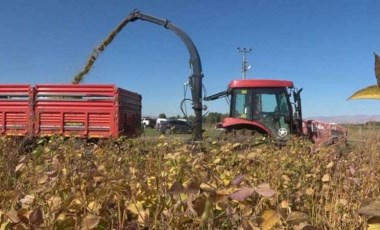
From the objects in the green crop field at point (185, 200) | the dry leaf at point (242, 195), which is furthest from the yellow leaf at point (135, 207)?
the dry leaf at point (242, 195)

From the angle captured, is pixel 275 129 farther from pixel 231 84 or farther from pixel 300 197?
pixel 300 197

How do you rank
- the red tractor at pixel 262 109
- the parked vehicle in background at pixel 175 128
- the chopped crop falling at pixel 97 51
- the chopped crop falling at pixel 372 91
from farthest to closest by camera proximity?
the chopped crop falling at pixel 97 51
the red tractor at pixel 262 109
the parked vehicle in background at pixel 175 128
the chopped crop falling at pixel 372 91

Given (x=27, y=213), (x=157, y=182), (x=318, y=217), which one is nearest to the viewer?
(x=27, y=213)

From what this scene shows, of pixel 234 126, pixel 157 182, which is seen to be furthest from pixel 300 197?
pixel 234 126

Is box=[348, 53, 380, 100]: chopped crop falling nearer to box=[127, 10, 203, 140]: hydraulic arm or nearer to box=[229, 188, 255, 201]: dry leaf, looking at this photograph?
box=[229, 188, 255, 201]: dry leaf

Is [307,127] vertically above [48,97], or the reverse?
[48,97]

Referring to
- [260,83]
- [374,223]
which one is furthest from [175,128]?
[260,83]

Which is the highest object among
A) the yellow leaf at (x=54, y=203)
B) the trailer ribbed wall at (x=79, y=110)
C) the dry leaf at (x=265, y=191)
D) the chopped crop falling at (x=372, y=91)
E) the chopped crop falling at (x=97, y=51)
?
the chopped crop falling at (x=97, y=51)

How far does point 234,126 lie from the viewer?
10711 mm

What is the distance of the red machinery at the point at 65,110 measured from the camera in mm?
10891

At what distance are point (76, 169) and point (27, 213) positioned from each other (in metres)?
0.63

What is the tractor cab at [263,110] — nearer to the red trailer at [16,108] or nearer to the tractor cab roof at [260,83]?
the tractor cab roof at [260,83]

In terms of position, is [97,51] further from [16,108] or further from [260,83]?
[260,83]

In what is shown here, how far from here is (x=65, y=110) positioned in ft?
36.0
